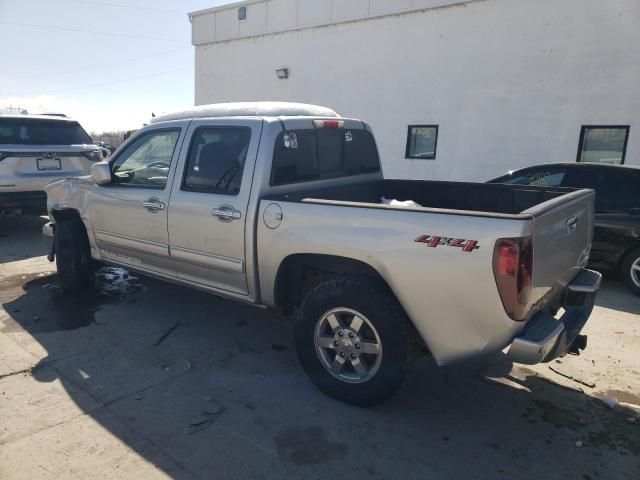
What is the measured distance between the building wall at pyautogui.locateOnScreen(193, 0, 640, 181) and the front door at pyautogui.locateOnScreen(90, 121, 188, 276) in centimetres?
786

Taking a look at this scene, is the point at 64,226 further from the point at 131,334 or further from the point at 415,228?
the point at 415,228

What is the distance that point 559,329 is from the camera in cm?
281

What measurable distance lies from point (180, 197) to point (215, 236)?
54 centimetres

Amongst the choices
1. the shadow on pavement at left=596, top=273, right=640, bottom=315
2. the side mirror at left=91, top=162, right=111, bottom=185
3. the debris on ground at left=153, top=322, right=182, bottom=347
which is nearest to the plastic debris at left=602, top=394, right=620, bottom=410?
the shadow on pavement at left=596, top=273, right=640, bottom=315

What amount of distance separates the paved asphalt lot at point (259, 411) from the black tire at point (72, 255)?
1.82ft

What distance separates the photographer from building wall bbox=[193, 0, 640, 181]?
8969 mm

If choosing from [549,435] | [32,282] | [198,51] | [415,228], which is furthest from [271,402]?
[198,51]

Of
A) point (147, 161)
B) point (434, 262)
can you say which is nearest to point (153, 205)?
point (147, 161)

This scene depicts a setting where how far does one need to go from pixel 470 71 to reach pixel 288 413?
367 inches

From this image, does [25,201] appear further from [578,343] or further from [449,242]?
[578,343]

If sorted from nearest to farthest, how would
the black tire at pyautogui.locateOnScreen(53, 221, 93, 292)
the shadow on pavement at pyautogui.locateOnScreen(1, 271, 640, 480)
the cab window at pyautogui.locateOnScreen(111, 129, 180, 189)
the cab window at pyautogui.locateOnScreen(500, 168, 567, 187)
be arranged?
the shadow on pavement at pyautogui.locateOnScreen(1, 271, 640, 480)
the cab window at pyautogui.locateOnScreen(111, 129, 180, 189)
the black tire at pyautogui.locateOnScreen(53, 221, 93, 292)
the cab window at pyautogui.locateOnScreen(500, 168, 567, 187)

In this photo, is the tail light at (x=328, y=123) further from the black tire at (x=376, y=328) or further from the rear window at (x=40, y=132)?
the rear window at (x=40, y=132)

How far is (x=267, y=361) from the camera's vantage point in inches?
155

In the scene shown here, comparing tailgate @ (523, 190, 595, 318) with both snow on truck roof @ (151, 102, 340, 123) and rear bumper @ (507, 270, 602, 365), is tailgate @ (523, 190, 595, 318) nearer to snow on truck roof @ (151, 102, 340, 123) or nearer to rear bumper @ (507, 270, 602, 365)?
rear bumper @ (507, 270, 602, 365)
